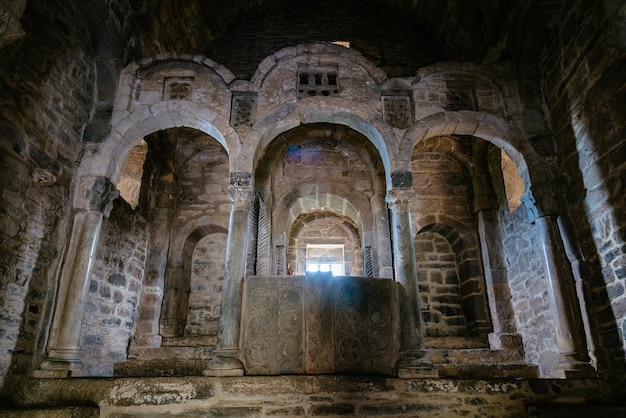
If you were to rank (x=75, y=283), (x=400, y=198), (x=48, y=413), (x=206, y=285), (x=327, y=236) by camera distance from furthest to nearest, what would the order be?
1. (x=327, y=236)
2. (x=206, y=285)
3. (x=400, y=198)
4. (x=75, y=283)
5. (x=48, y=413)

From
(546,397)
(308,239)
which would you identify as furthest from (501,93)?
(308,239)

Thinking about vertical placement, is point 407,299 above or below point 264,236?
below

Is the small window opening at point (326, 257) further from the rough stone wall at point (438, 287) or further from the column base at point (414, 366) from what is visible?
the column base at point (414, 366)

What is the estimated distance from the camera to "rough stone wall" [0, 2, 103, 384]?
3871 millimetres

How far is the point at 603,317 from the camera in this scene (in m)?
4.12

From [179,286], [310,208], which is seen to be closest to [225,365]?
[179,286]

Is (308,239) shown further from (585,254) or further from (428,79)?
(585,254)

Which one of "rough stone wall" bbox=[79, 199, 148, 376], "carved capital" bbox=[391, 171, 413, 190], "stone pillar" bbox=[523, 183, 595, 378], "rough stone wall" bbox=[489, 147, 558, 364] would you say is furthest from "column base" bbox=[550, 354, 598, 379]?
"rough stone wall" bbox=[79, 199, 148, 376]

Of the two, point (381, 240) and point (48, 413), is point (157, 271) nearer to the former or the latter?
point (48, 413)

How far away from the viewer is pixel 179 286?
6.66m

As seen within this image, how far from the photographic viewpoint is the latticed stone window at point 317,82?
17.8 feet

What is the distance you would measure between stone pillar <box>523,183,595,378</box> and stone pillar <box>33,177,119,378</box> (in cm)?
486

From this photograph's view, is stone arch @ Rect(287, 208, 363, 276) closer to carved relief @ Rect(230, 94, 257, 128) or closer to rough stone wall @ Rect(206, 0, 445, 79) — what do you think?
rough stone wall @ Rect(206, 0, 445, 79)

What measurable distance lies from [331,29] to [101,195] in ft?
19.0
